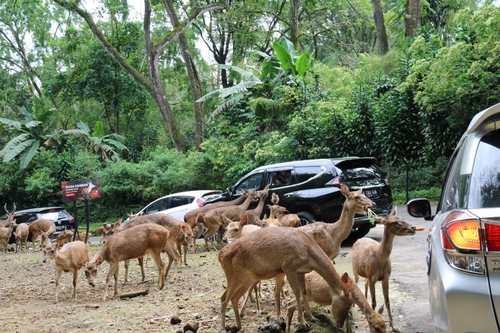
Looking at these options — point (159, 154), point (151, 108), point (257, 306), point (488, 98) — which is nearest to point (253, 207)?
point (257, 306)

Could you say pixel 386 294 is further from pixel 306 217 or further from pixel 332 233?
pixel 306 217

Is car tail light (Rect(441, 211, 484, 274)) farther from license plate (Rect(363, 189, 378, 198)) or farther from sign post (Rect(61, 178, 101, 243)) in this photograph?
sign post (Rect(61, 178, 101, 243))

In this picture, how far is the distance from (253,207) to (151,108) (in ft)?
87.3

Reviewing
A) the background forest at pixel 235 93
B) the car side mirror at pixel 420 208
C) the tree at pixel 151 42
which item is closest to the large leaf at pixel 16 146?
the background forest at pixel 235 93

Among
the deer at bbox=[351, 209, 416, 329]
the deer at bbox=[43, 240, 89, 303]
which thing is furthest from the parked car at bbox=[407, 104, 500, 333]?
the deer at bbox=[43, 240, 89, 303]

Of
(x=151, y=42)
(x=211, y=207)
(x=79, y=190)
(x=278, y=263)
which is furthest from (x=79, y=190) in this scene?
(x=278, y=263)

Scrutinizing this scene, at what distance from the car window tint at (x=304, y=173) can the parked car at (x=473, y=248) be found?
9.53 meters

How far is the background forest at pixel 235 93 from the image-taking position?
1994 cm

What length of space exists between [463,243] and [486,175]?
491mm

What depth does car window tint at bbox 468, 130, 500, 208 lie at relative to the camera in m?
3.29

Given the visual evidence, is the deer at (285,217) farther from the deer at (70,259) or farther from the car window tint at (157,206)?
the car window tint at (157,206)

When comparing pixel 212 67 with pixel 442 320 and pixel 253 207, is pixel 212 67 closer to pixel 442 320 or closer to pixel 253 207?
pixel 253 207

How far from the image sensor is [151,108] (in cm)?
3984

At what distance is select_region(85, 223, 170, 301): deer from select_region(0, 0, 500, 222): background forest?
10.7m
